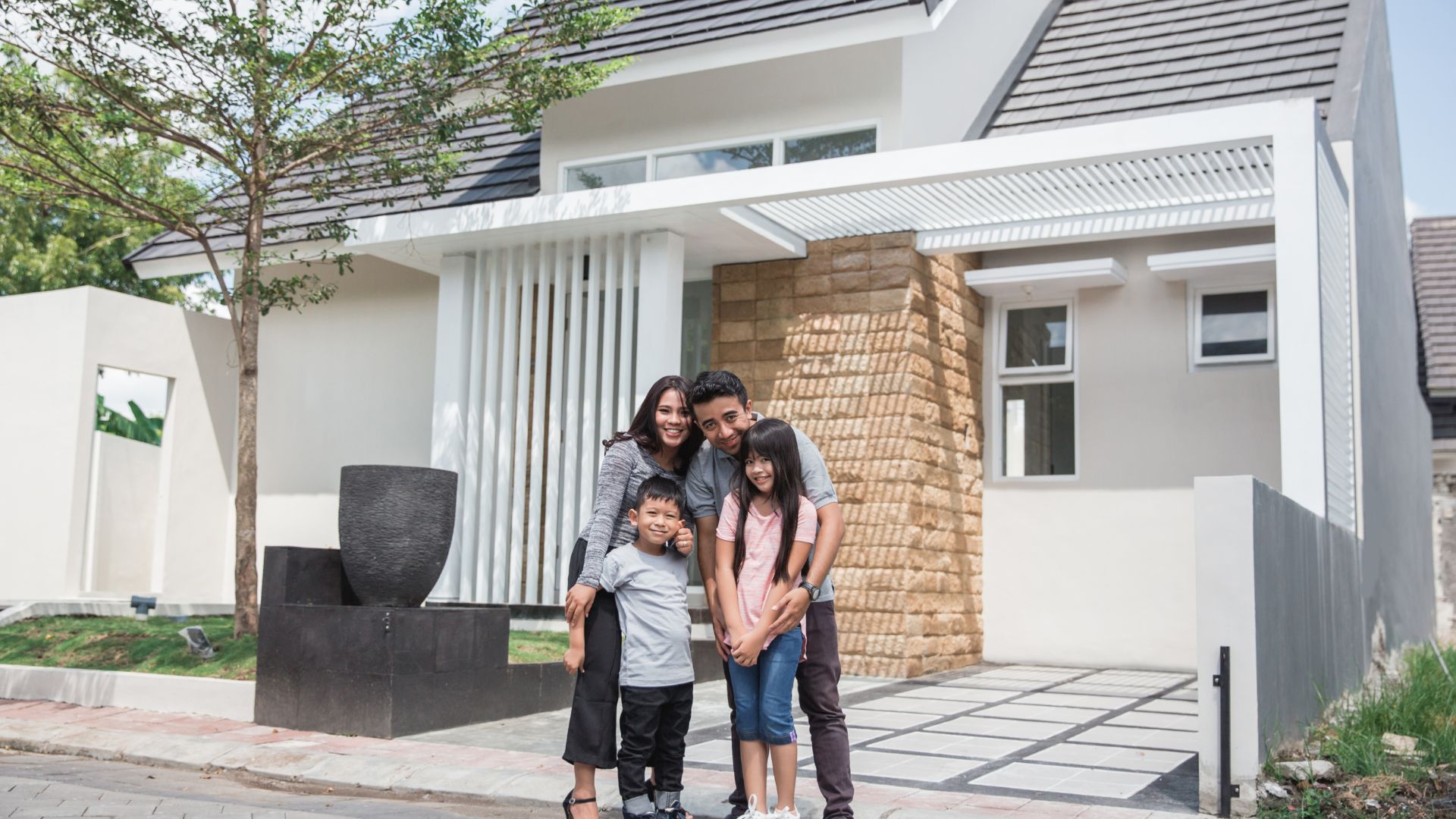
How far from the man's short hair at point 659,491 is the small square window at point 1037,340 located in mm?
7121

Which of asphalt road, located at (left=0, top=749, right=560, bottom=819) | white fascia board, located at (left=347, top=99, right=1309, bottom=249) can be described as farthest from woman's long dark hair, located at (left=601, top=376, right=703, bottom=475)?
white fascia board, located at (left=347, top=99, right=1309, bottom=249)

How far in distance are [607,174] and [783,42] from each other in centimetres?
216

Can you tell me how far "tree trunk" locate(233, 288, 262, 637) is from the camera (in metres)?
8.14

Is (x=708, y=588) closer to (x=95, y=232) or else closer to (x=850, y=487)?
(x=850, y=487)

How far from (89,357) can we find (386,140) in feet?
13.6

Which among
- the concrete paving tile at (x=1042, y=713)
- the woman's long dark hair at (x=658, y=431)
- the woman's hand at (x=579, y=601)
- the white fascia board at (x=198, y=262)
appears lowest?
the concrete paving tile at (x=1042, y=713)

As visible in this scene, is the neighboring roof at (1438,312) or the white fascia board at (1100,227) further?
the neighboring roof at (1438,312)

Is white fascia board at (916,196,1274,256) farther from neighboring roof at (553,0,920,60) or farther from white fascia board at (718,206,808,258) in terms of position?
neighboring roof at (553,0,920,60)

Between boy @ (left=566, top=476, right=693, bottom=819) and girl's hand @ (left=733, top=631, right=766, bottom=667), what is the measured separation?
19 cm

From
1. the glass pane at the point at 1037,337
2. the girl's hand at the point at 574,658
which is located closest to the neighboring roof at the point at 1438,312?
the glass pane at the point at 1037,337

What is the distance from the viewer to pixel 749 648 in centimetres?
401

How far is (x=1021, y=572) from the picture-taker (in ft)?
34.8

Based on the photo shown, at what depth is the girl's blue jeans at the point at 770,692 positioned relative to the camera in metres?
4.08

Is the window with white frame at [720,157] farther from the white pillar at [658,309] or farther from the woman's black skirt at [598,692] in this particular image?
the woman's black skirt at [598,692]
